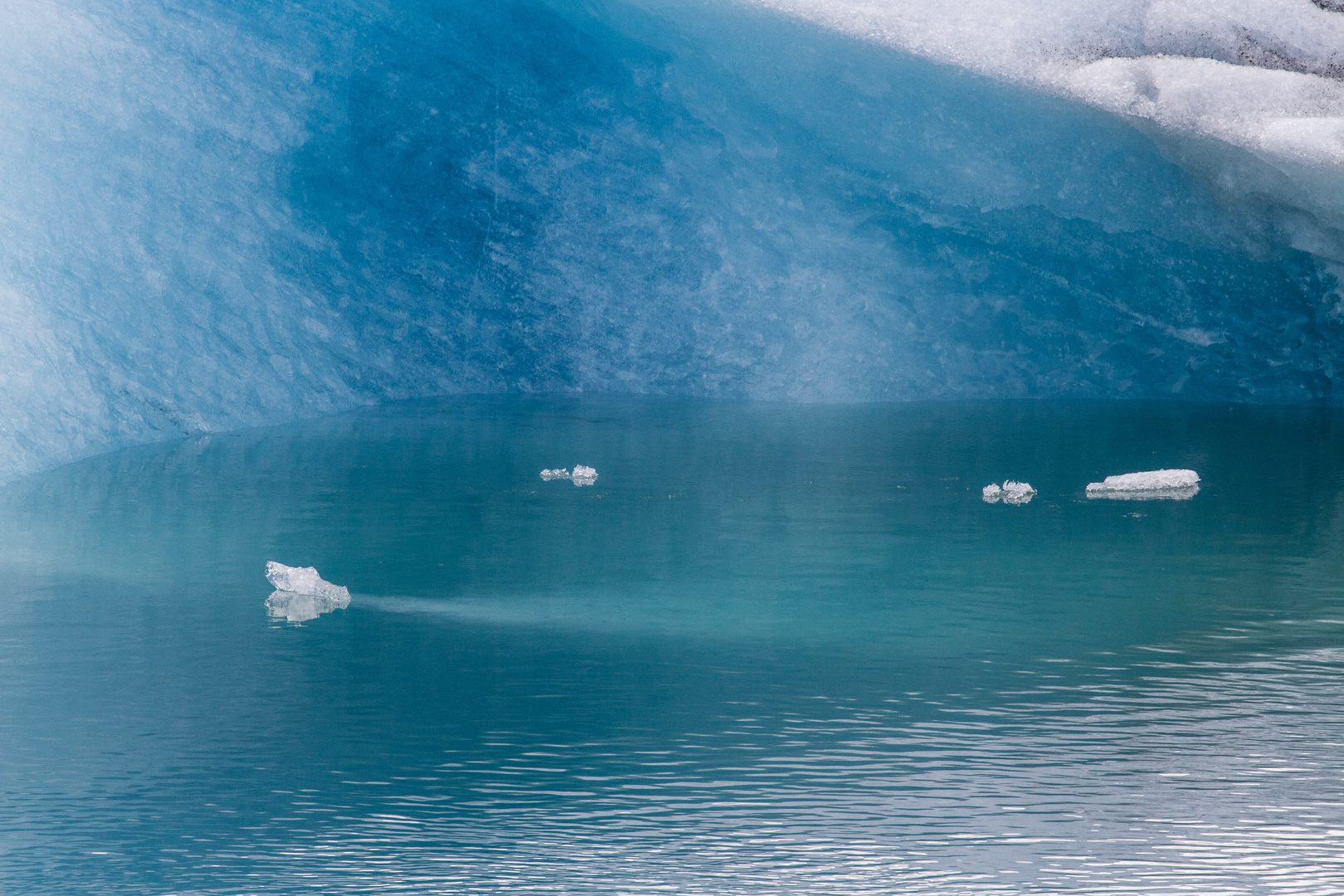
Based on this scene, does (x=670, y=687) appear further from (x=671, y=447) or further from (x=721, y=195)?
(x=721, y=195)

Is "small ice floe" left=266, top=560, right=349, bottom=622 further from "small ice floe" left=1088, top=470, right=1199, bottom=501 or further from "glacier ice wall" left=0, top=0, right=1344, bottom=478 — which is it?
"glacier ice wall" left=0, top=0, right=1344, bottom=478

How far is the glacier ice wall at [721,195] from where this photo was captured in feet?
56.3

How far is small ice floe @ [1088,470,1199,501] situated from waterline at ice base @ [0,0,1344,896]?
0.05 m

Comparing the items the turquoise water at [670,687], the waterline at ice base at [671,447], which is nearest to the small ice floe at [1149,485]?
the waterline at ice base at [671,447]

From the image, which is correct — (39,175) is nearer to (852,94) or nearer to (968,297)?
(852,94)

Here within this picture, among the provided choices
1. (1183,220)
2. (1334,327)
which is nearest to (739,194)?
(1183,220)

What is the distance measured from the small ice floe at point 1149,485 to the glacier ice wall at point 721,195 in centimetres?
613

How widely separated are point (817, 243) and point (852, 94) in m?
2.00

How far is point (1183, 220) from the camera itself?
19.3m

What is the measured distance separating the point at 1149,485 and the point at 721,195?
9651mm

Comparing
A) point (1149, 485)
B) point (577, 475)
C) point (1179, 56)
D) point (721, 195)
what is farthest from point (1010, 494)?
point (721, 195)

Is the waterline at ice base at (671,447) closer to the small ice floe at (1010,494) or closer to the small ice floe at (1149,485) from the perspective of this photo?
the small ice floe at (1149,485)

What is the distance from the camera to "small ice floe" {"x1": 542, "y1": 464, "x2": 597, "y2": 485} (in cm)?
1230

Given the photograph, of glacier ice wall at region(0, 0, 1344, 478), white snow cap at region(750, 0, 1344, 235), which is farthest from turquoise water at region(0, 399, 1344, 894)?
glacier ice wall at region(0, 0, 1344, 478)
